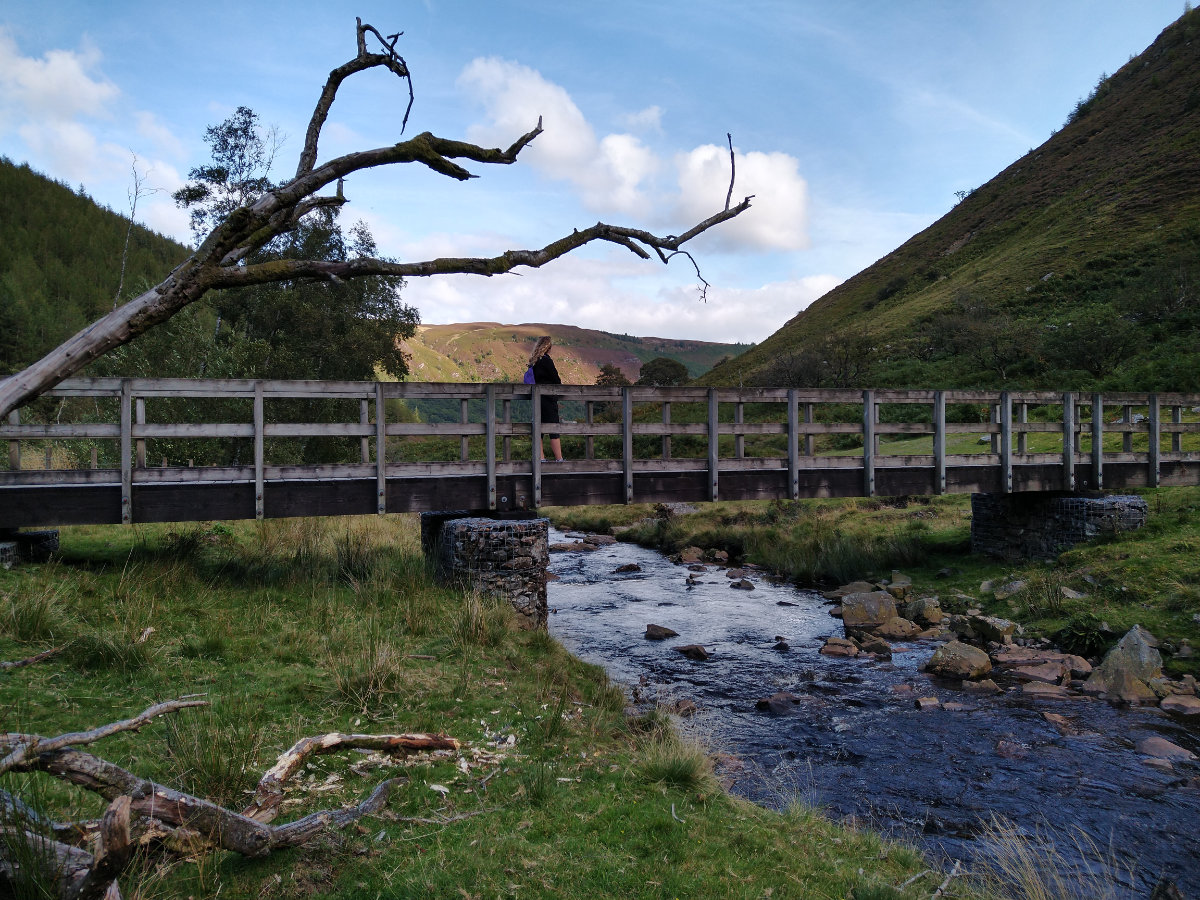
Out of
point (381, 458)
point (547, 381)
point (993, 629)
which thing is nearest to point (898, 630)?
point (993, 629)

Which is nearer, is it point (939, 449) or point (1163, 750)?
point (1163, 750)

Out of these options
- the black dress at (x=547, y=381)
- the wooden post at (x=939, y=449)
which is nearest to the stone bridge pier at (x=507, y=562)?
the black dress at (x=547, y=381)

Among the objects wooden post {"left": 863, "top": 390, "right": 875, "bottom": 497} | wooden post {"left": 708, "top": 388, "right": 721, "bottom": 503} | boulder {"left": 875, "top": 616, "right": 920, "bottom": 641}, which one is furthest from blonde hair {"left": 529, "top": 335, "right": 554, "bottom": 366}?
boulder {"left": 875, "top": 616, "right": 920, "bottom": 641}

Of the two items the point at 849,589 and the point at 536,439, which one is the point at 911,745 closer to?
the point at 536,439

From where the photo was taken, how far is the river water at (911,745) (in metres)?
6.47

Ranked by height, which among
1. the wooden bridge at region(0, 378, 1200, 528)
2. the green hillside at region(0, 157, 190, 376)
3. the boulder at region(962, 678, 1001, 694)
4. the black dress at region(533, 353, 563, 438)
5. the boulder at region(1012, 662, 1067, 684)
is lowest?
the boulder at region(962, 678, 1001, 694)

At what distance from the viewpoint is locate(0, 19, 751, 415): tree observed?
352cm

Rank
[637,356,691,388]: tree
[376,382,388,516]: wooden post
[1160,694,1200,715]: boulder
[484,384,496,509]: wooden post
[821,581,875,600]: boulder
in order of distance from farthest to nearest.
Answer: [637,356,691,388]: tree → [821,581,875,600]: boulder → [484,384,496,509]: wooden post → [376,382,388,516]: wooden post → [1160,694,1200,715]: boulder

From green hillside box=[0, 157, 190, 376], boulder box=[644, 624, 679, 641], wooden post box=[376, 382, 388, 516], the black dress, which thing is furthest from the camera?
green hillside box=[0, 157, 190, 376]

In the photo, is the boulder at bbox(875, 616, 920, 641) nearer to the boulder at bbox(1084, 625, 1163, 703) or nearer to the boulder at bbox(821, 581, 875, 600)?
the boulder at bbox(821, 581, 875, 600)

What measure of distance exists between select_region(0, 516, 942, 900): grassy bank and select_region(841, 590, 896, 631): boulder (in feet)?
20.0

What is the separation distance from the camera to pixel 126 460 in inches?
391

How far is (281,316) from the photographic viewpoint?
27391mm

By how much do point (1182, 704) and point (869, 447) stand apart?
22.0ft
